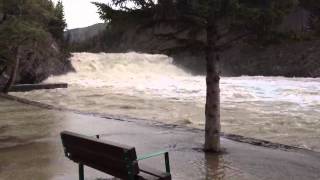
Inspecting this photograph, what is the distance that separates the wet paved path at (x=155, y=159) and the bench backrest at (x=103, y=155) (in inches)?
47.7

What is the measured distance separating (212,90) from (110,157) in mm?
3600

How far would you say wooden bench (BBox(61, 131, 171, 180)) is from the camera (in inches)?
222

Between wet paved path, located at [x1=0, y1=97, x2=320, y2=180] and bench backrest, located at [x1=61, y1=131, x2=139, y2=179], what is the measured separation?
1211 millimetres

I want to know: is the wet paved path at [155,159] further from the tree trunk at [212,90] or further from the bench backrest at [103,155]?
the bench backrest at [103,155]

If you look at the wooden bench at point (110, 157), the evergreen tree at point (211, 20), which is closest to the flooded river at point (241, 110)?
the evergreen tree at point (211, 20)

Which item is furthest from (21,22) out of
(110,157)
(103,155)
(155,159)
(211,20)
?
(110,157)

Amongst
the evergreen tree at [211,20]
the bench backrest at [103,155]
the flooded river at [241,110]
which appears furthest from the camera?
the flooded river at [241,110]

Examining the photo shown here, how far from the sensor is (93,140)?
6.21m

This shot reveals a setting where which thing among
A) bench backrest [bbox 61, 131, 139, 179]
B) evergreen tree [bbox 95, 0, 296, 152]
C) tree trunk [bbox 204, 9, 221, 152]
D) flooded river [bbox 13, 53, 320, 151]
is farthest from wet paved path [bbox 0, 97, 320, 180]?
flooded river [bbox 13, 53, 320, 151]

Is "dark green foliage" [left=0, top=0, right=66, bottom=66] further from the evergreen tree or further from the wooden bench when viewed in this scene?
the wooden bench

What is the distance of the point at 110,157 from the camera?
19.5ft

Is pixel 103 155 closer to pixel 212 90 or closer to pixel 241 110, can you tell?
pixel 212 90

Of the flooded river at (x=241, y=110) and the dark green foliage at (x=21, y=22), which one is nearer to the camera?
the flooded river at (x=241, y=110)

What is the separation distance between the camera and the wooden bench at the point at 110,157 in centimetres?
563
